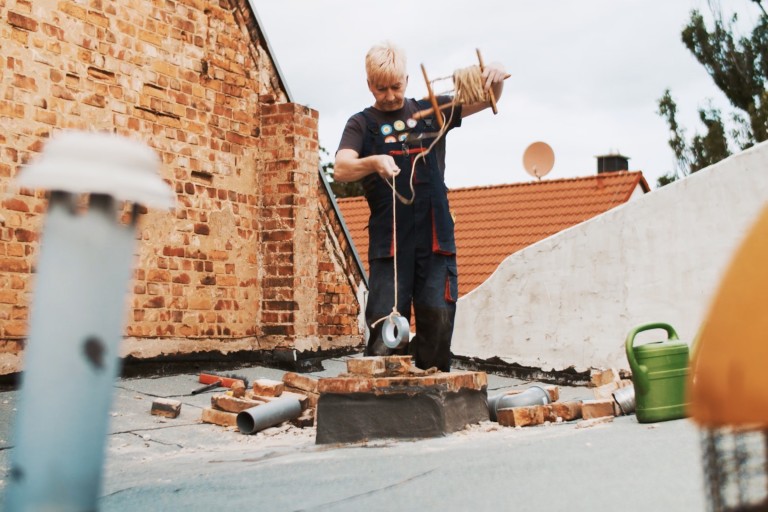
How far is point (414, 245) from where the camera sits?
490 centimetres

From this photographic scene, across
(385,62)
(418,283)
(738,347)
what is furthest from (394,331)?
(738,347)

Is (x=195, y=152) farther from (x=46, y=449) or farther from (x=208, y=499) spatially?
(x=46, y=449)

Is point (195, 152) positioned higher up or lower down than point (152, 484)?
higher up

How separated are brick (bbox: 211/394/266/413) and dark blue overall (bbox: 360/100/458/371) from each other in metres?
1.16

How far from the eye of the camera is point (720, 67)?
90.3ft

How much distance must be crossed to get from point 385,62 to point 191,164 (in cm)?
340

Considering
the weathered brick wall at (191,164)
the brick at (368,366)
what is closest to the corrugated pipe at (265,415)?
the brick at (368,366)

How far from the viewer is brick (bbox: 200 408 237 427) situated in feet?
18.9

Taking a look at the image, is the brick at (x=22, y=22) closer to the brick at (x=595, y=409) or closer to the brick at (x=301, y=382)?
the brick at (x=301, y=382)

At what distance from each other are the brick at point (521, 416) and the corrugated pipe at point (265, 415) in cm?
135

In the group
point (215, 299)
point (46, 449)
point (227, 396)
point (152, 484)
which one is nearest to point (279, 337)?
point (215, 299)

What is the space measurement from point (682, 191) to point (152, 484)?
5746mm

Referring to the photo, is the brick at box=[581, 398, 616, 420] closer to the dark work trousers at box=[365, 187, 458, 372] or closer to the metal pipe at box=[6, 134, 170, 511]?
the dark work trousers at box=[365, 187, 458, 372]

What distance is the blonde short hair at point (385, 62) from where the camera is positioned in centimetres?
477
